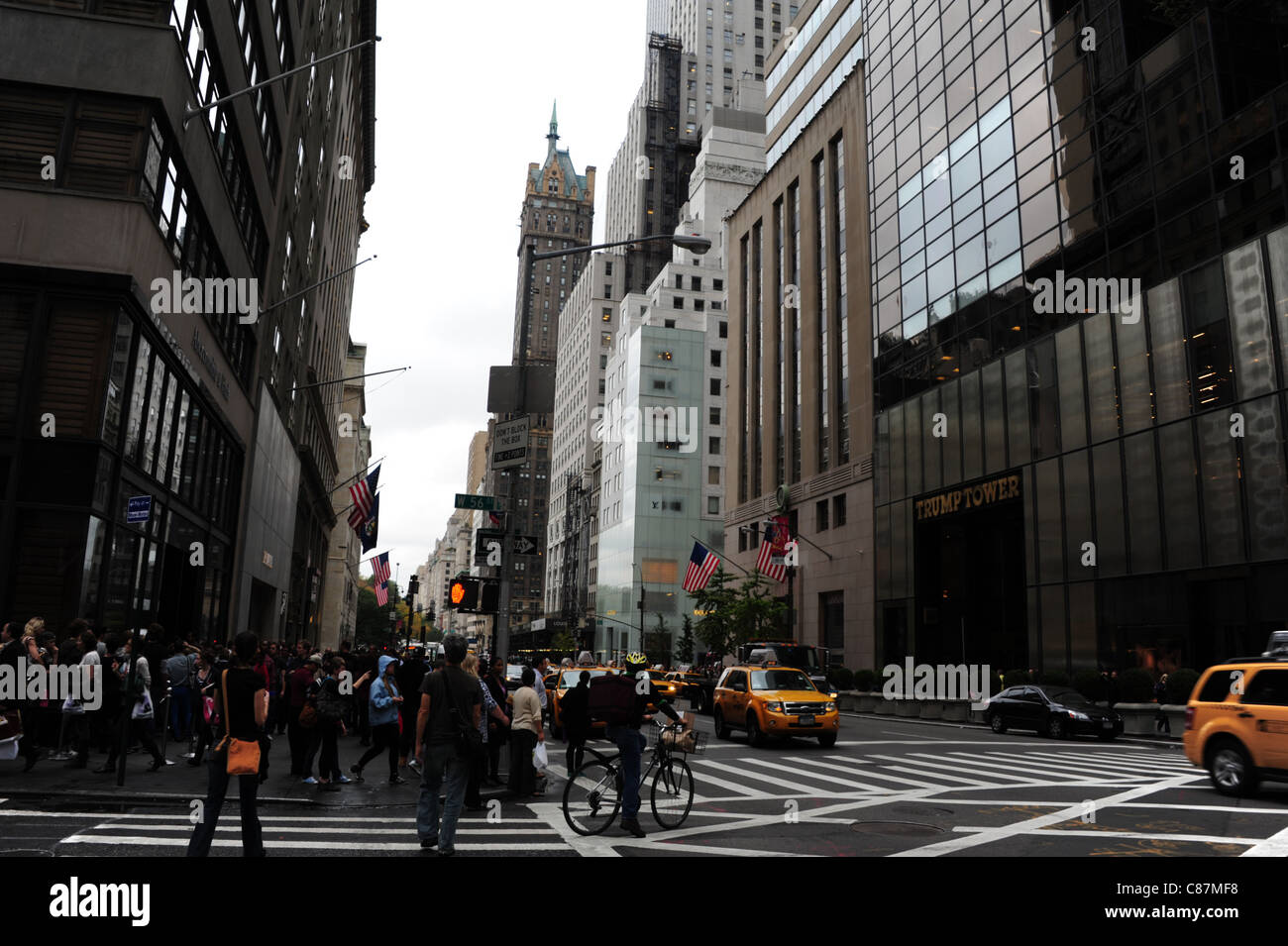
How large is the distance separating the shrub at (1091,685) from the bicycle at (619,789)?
22462 mm

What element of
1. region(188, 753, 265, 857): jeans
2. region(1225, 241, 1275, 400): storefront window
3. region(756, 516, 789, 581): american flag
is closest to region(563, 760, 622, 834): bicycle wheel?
region(188, 753, 265, 857): jeans

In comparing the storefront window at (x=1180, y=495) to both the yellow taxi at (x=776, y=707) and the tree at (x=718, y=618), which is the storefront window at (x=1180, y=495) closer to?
the yellow taxi at (x=776, y=707)

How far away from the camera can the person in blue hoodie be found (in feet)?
44.4

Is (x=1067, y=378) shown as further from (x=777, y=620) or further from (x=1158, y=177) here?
(x=777, y=620)

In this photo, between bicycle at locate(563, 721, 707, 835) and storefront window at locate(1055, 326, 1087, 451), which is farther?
storefront window at locate(1055, 326, 1087, 451)

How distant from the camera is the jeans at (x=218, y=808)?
7.18 meters

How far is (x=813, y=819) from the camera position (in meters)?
10.7

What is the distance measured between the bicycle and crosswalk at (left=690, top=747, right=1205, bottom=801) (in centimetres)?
217

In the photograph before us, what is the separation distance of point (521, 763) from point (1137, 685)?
879 inches

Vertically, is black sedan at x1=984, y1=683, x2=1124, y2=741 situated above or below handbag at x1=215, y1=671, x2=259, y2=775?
below

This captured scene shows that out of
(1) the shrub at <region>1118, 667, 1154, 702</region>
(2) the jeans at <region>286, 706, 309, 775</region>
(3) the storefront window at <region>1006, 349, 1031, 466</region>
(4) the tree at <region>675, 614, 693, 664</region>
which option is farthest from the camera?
(4) the tree at <region>675, 614, 693, 664</region>

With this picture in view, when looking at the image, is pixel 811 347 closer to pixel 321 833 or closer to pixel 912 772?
pixel 912 772

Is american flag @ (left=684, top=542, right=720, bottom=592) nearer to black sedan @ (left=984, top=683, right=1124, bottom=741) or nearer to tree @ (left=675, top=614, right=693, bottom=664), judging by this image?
black sedan @ (left=984, top=683, right=1124, bottom=741)

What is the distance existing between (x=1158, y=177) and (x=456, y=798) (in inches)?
1254
